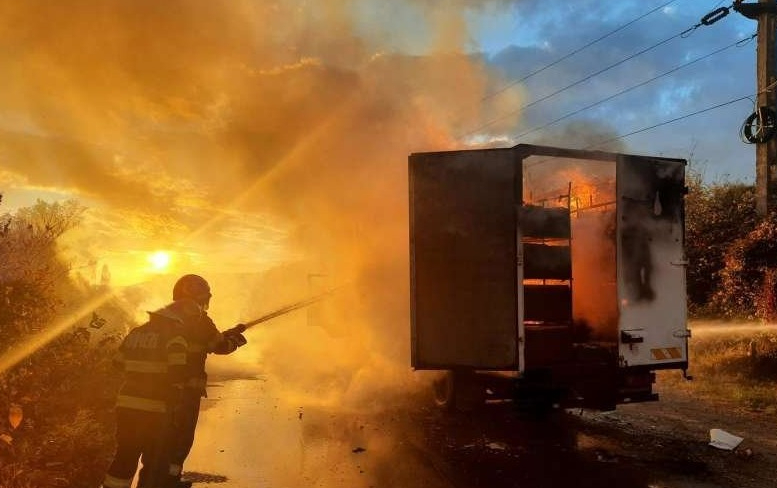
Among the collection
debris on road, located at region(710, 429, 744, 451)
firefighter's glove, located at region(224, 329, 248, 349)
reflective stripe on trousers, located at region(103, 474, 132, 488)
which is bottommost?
debris on road, located at region(710, 429, 744, 451)

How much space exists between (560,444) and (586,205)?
351 centimetres

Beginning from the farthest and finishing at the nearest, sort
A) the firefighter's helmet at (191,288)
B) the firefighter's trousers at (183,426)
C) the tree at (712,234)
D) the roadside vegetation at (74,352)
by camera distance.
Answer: the tree at (712,234) → the roadside vegetation at (74,352) → the firefighter's helmet at (191,288) → the firefighter's trousers at (183,426)

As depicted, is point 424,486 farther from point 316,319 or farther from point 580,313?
point 316,319

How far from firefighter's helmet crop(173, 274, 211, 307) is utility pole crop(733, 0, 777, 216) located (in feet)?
46.0

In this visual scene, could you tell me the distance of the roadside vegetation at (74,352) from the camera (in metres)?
4.63

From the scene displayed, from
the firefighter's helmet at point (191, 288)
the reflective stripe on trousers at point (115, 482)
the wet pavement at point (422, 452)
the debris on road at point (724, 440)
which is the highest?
the firefighter's helmet at point (191, 288)

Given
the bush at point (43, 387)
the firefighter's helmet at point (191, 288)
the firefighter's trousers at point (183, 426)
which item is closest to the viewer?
the firefighter's trousers at point (183, 426)

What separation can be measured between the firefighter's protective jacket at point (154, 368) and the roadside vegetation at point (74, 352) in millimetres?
1266

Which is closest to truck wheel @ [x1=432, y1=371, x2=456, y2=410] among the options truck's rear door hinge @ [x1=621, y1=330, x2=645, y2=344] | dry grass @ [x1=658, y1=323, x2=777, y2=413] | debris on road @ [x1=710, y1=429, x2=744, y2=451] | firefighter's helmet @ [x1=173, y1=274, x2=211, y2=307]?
truck's rear door hinge @ [x1=621, y1=330, x2=645, y2=344]

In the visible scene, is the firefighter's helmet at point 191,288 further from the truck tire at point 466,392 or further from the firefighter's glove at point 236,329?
the truck tire at point 466,392

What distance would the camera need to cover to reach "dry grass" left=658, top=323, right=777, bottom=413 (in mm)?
8305

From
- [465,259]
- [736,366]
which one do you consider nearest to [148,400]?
[465,259]

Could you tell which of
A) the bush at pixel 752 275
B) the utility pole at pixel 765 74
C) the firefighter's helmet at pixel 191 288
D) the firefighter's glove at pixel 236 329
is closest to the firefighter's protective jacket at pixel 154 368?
the firefighter's helmet at pixel 191 288

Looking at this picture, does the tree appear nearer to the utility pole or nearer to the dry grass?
the utility pole
